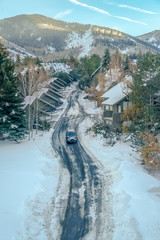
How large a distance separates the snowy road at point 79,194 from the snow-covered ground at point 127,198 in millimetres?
777

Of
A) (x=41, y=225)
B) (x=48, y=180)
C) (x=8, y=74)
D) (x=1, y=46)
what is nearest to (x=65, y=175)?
(x=48, y=180)

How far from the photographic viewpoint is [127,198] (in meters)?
13.9

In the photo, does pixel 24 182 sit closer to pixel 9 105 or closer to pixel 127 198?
pixel 127 198

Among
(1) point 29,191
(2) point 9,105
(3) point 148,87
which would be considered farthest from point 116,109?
(1) point 29,191

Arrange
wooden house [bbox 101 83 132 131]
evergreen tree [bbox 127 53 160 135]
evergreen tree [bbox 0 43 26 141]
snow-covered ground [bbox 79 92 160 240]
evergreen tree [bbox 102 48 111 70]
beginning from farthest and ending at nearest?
1. evergreen tree [bbox 102 48 111 70]
2. wooden house [bbox 101 83 132 131]
3. evergreen tree [bbox 0 43 26 141]
4. evergreen tree [bbox 127 53 160 135]
5. snow-covered ground [bbox 79 92 160 240]

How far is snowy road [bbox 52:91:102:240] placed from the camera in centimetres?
1166

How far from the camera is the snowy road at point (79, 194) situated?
38.2 feet

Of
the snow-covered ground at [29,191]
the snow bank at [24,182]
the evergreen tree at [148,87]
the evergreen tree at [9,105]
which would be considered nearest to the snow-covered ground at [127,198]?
the snow-covered ground at [29,191]

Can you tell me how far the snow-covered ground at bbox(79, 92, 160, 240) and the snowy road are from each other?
30.6 inches

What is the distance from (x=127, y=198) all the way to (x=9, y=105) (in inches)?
783

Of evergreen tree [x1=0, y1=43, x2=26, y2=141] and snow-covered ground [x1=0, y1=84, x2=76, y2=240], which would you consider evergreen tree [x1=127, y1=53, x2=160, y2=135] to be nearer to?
snow-covered ground [x1=0, y1=84, x2=76, y2=240]

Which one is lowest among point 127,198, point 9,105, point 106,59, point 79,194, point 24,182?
point 79,194

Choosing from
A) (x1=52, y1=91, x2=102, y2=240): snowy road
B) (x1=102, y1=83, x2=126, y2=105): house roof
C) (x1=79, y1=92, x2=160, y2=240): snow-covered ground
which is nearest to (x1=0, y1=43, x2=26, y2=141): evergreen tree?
(x1=52, y1=91, x2=102, y2=240): snowy road

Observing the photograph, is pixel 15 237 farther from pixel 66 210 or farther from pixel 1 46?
pixel 1 46
